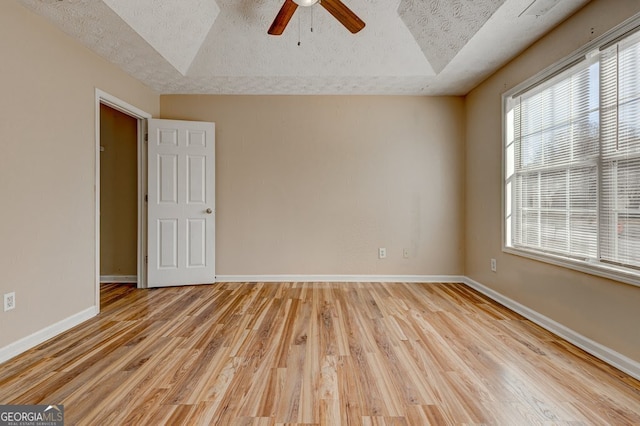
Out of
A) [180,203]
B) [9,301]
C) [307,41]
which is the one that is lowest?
[9,301]

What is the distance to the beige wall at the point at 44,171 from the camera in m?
2.07

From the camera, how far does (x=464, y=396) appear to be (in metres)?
1.61

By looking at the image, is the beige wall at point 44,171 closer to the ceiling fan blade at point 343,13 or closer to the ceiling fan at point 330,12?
the ceiling fan at point 330,12

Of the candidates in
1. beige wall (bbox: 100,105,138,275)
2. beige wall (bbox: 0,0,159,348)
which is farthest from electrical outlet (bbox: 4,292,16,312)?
beige wall (bbox: 100,105,138,275)

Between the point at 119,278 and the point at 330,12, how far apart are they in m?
4.09

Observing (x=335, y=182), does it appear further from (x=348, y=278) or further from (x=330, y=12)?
(x=330, y=12)

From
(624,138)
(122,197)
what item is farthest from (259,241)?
(624,138)

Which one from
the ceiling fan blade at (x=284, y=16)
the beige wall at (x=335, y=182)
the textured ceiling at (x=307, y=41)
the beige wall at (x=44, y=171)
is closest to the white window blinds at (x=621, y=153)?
the textured ceiling at (x=307, y=41)

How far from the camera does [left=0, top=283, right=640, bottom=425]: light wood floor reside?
4.85 ft

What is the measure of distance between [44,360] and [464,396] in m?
2.66

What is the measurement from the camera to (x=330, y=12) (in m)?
2.42

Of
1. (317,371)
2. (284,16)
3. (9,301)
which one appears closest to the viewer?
(317,371)

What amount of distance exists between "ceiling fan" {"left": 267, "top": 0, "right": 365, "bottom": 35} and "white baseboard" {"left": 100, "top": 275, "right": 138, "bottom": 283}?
3552mm

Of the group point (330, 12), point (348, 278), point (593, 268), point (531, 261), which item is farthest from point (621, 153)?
point (348, 278)
